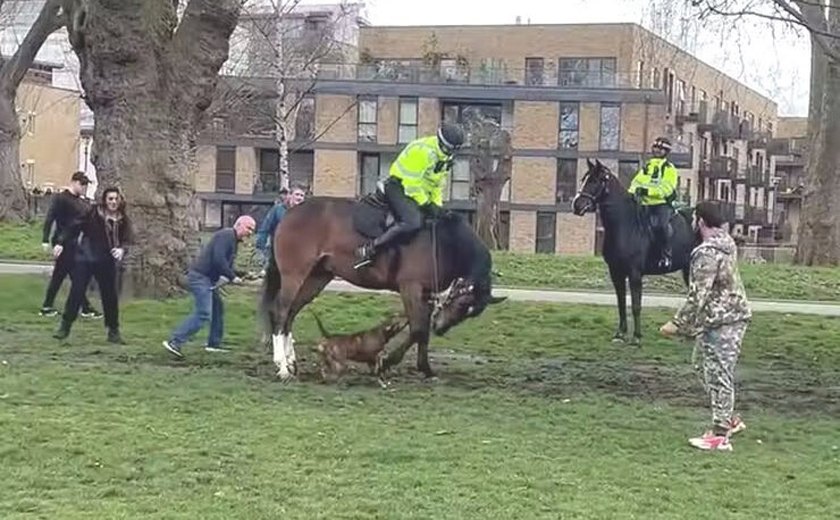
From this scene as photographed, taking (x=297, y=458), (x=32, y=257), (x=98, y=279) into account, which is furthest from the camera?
(x=32, y=257)

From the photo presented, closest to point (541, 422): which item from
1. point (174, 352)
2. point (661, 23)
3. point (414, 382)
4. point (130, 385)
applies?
point (414, 382)

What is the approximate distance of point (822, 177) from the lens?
32438 mm

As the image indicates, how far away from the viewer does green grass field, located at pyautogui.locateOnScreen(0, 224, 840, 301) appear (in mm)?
Answer: 26031

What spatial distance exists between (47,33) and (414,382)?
27.2 metres

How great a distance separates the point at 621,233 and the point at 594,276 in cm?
993

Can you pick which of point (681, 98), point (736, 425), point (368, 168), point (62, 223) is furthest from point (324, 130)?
point (736, 425)

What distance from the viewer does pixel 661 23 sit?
24.4 metres

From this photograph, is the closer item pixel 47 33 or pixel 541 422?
pixel 541 422

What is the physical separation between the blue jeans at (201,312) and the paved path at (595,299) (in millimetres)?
5943

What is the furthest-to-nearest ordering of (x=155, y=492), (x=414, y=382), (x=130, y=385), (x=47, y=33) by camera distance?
(x=47, y=33)
(x=414, y=382)
(x=130, y=385)
(x=155, y=492)

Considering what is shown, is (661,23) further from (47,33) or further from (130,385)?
(47,33)

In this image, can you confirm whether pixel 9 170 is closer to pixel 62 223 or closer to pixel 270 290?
pixel 62 223

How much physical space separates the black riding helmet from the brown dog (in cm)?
182

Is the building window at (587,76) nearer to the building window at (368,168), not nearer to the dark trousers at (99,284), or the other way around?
the building window at (368,168)
